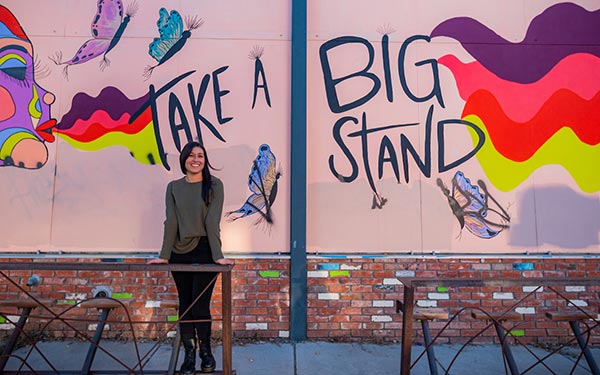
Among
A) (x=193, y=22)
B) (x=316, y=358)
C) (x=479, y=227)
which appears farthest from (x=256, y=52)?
(x=316, y=358)

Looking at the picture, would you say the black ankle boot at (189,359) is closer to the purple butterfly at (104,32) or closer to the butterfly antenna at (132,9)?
the purple butterfly at (104,32)

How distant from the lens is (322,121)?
3.98 metres

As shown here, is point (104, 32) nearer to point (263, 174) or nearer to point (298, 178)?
point (263, 174)

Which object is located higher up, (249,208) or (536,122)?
(536,122)

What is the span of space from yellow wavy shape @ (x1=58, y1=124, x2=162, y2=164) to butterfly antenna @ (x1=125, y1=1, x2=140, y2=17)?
1236 millimetres

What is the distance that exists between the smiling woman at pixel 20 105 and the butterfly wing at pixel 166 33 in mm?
1122

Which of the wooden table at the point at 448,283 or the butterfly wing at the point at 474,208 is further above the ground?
the butterfly wing at the point at 474,208

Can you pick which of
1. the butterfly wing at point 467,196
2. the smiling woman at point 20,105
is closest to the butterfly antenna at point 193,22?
the smiling woman at point 20,105

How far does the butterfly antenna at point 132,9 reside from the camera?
4.02 m

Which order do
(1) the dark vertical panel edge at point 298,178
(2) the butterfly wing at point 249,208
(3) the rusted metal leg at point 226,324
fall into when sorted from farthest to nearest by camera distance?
(2) the butterfly wing at point 249,208, (1) the dark vertical panel edge at point 298,178, (3) the rusted metal leg at point 226,324

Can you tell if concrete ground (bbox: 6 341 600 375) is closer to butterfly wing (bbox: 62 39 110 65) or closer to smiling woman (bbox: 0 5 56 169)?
smiling woman (bbox: 0 5 56 169)

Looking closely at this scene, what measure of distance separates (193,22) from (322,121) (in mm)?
1649

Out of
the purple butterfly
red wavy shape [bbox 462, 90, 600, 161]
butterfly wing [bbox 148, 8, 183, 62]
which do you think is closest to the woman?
butterfly wing [bbox 148, 8, 183, 62]

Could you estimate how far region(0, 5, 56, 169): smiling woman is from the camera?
12.7ft
